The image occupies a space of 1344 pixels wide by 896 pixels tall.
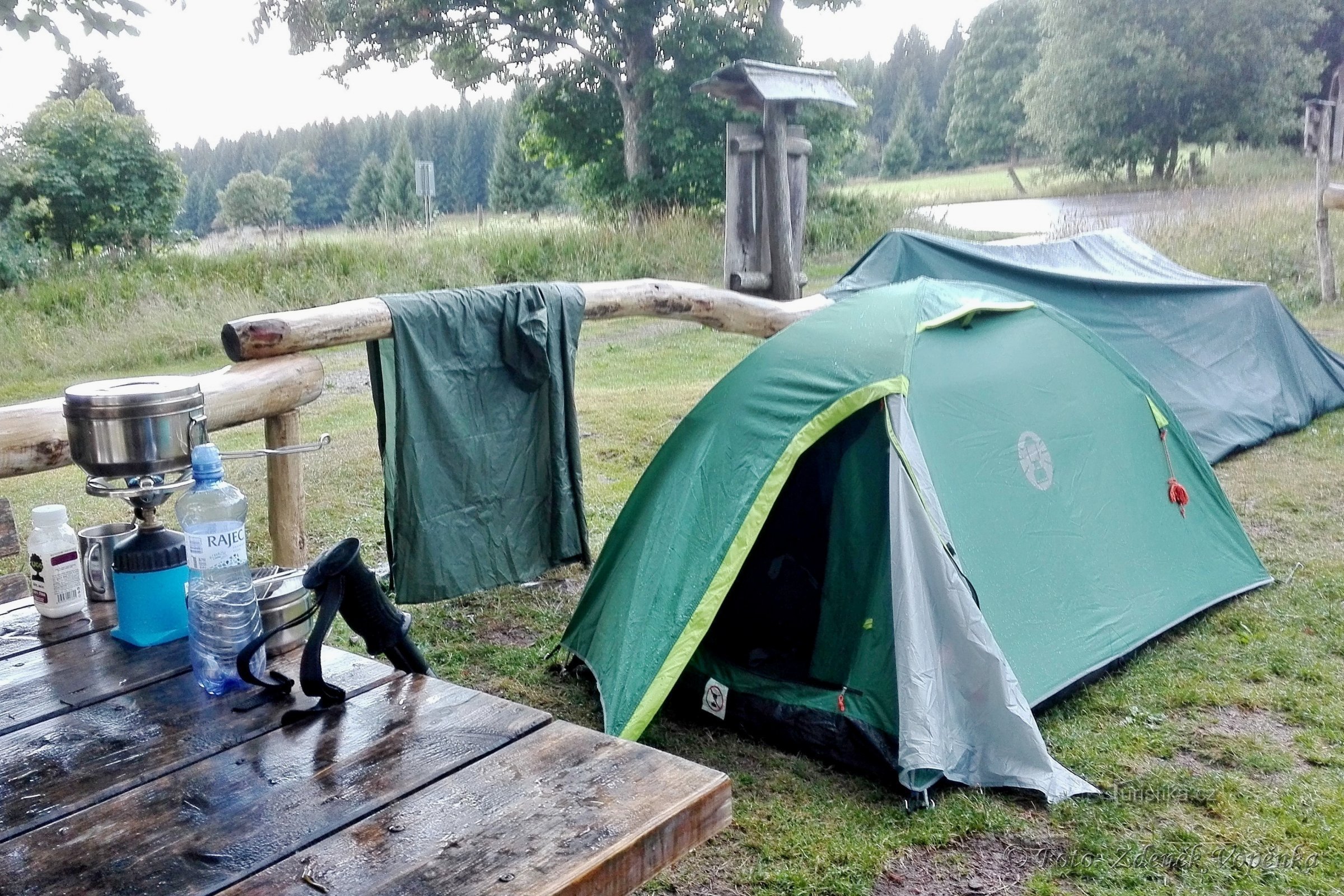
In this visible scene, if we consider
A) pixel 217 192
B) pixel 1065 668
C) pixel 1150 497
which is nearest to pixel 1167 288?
pixel 1150 497

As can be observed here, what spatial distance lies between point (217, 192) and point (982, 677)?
27.2 m

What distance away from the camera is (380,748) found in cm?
136

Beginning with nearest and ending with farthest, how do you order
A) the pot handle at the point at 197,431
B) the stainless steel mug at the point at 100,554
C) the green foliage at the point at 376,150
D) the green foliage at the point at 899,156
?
the pot handle at the point at 197,431 → the stainless steel mug at the point at 100,554 → the green foliage at the point at 376,150 → the green foliage at the point at 899,156

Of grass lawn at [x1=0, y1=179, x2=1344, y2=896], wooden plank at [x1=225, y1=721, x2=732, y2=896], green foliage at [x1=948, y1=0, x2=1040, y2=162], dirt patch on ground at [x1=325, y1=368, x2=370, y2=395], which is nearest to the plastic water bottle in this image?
wooden plank at [x1=225, y1=721, x2=732, y2=896]

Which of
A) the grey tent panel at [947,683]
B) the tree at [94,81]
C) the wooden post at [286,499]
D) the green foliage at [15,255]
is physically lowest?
the grey tent panel at [947,683]

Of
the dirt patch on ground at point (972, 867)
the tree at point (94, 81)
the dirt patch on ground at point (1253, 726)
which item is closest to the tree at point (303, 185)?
the tree at point (94, 81)

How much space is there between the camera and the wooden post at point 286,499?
143 inches

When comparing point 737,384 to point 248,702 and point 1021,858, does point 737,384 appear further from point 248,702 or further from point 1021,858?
point 248,702

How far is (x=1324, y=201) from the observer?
9.14 m

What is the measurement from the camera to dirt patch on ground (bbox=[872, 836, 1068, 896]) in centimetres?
248

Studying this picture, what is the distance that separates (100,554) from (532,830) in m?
1.18

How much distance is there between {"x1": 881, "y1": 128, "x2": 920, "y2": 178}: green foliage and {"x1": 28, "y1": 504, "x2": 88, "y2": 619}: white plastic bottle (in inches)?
1536

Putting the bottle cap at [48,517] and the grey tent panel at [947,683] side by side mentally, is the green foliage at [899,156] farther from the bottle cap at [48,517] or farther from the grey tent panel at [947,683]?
the bottle cap at [48,517]

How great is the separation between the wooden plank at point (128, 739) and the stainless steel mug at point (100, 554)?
41 cm
